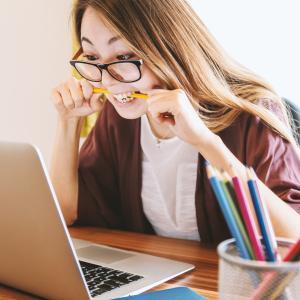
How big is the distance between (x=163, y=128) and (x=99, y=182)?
0.74 feet

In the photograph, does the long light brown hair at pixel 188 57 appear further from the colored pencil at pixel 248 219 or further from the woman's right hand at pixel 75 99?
the colored pencil at pixel 248 219

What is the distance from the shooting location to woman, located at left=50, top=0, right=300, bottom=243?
3.41 ft

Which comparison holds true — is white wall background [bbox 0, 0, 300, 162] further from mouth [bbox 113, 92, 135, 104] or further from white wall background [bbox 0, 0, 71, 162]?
mouth [bbox 113, 92, 135, 104]

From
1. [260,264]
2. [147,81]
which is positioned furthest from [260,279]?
[147,81]

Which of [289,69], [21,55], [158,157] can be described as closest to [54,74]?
[21,55]

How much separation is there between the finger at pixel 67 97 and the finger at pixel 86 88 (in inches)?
1.5

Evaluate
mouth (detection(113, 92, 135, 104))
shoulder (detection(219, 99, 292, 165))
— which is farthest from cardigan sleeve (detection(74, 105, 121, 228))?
shoulder (detection(219, 99, 292, 165))

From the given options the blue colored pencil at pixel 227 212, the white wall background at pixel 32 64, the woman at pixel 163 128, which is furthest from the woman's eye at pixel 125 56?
the white wall background at pixel 32 64

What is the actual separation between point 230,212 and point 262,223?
4 cm

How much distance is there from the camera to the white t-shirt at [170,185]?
1.24m

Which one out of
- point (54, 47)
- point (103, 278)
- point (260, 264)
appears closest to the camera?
point (260, 264)

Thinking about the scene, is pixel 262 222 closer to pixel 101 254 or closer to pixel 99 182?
pixel 101 254

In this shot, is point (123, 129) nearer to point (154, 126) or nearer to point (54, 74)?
point (154, 126)

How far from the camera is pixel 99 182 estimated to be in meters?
1.37
